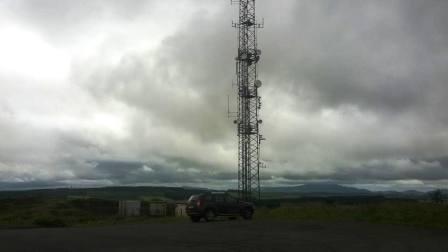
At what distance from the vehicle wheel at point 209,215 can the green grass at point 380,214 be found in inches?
176

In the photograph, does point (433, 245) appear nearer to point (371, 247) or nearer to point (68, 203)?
point (371, 247)

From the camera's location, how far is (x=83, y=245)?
661 inches

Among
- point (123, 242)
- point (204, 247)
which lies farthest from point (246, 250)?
point (123, 242)

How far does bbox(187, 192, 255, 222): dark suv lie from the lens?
100 feet

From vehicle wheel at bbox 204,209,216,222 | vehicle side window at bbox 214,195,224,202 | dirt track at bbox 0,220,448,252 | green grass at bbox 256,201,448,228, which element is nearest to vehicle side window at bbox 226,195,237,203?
vehicle side window at bbox 214,195,224,202

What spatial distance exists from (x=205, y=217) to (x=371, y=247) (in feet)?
52.1

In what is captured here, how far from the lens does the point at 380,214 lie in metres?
29.5

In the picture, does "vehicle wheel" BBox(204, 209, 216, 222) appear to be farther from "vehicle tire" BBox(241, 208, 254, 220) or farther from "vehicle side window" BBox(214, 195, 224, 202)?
"vehicle tire" BBox(241, 208, 254, 220)

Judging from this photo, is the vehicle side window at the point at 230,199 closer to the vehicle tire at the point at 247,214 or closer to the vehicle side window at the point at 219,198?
the vehicle side window at the point at 219,198

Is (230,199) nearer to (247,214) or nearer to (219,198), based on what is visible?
(219,198)

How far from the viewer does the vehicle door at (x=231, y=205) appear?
31.4m

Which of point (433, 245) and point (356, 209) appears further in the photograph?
point (356, 209)

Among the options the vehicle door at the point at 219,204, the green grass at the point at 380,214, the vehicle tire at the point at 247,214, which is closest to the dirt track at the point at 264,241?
the green grass at the point at 380,214

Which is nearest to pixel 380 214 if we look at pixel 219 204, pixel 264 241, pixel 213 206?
pixel 219 204
